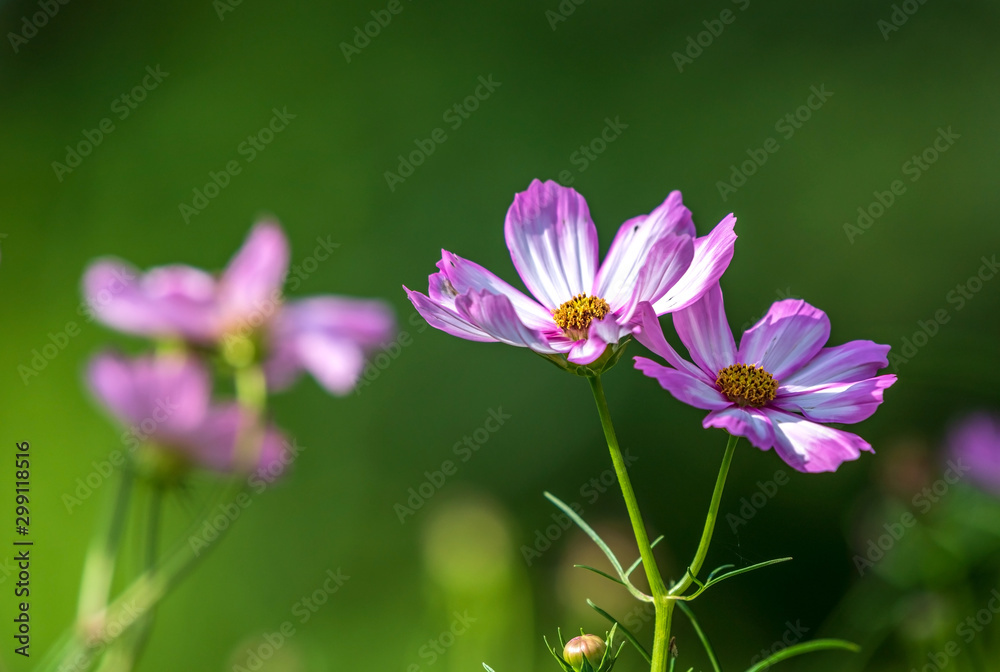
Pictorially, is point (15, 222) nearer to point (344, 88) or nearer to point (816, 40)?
point (344, 88)

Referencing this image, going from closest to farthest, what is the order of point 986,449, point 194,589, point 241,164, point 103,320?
1. point 103,320
2. point 986,449
3. point 194,589
4. point 241,164

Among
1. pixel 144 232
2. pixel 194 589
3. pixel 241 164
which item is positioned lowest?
pixel 194 589

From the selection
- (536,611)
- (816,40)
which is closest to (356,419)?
(536,611)
